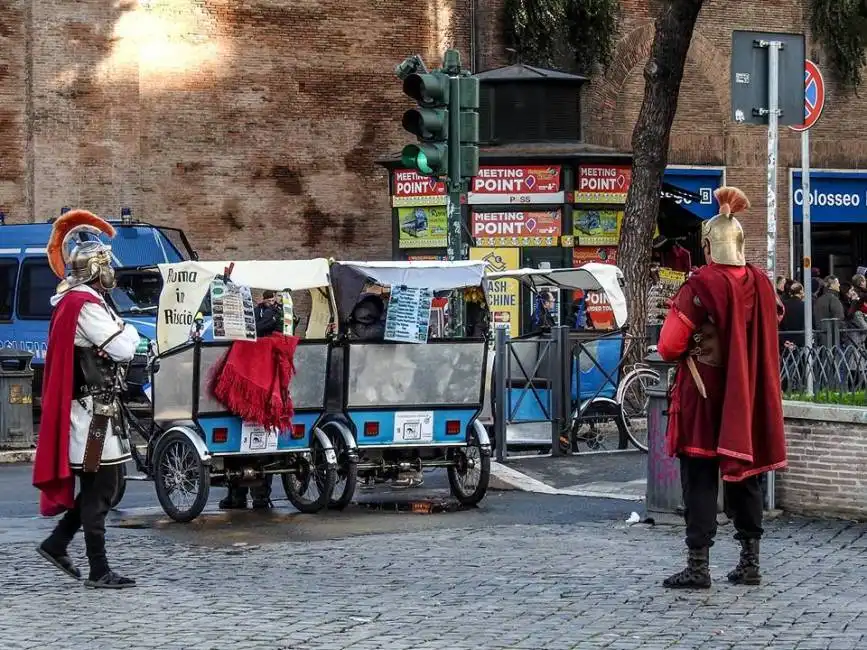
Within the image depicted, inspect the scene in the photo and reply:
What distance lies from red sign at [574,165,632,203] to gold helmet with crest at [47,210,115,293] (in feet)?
57.7

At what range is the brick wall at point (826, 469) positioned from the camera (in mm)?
10680

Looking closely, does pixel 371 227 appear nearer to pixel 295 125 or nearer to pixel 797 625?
pixel 295 125

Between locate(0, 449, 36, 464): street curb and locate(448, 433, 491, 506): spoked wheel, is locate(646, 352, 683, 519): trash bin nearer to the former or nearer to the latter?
locate(448, 433, 491, 506): spoked wheel

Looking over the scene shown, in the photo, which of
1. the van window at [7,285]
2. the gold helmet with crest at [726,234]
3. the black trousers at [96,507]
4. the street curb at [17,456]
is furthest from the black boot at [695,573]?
the van window at [7,285]

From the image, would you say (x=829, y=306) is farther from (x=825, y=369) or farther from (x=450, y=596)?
(x=450, y=596)

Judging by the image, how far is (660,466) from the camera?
10945 millimetres

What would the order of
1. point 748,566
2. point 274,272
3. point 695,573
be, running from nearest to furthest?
point 695,573 < point 748,566 < point 274,272

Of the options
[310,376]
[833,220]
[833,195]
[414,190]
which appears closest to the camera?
[310,376]

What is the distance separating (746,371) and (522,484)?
220 inches

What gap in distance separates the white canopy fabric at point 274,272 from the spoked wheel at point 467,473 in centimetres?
172

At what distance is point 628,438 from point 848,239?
1810 cm

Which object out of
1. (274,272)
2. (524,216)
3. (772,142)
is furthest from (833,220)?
(274,272)

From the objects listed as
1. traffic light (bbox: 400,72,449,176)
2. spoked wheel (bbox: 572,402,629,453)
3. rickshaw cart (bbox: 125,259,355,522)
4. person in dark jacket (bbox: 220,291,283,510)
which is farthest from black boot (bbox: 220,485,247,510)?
spoked wheel (bbox: 572,402,629,453)

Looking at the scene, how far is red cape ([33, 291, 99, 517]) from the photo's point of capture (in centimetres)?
865
